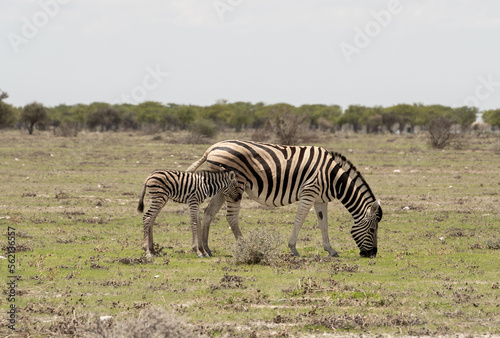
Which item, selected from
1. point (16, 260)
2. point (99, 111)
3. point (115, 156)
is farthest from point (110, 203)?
point (99, 111)

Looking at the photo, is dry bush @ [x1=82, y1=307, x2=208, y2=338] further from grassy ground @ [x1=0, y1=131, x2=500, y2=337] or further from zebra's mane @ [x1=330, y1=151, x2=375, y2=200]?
zebra's mane @ [x1=330, y1=151, x2=375, y2=200]

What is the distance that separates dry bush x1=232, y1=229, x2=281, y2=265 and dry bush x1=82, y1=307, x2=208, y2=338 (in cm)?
483

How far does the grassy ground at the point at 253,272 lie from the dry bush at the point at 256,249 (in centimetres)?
21

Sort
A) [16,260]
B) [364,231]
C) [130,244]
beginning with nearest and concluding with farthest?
1. [16,260]
2. [364,231]
3. [130,244]

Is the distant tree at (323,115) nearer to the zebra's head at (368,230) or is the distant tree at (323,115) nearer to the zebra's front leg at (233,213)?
the zebra's front leg at (233,213)

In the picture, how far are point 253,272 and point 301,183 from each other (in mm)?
2423

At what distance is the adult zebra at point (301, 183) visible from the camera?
11.9 metres

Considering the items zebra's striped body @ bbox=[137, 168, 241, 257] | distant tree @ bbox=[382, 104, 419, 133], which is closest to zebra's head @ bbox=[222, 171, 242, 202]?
zebra's striped body @ bbox=[137, 168, 241, 257]

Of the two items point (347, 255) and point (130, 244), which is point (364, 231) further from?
point (130, 244)

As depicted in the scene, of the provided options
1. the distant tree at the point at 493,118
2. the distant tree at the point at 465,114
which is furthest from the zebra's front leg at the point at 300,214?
the distant tree at the point at 493,118

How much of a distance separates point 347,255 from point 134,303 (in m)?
5.45

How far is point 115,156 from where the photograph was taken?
36500 mm

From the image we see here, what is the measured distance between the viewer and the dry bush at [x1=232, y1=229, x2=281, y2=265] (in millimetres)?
10977

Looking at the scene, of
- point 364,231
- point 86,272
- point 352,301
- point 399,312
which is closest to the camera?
point 399,312
